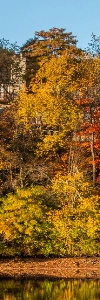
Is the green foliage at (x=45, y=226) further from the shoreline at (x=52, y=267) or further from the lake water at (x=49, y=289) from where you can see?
the lake water at (x=49, y=289)

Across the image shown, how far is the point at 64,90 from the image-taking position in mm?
44875

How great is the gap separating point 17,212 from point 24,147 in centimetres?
1061

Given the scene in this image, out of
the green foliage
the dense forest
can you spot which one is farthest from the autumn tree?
the green foliage

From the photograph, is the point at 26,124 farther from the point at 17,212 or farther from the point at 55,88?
the point at 17,212

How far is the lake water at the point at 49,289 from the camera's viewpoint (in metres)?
25.4

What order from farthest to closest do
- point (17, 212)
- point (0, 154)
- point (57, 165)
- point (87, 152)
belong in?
point (87, 152)
point (57, 165)
point (0, 154)
point (17, 212)

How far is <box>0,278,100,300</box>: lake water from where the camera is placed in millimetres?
25391

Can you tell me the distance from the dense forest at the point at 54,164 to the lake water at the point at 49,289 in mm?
5171

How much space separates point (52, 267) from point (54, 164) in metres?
10.9

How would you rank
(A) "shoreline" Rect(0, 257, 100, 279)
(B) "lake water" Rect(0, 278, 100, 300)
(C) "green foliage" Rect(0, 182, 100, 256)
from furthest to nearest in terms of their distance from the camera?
1. (C) "green foliage" Rect(0, 182, 100, 256)
2. (A) "shoreline" Rect(0, 257, 100, 279)
3. (B) "lake water" Rect(0, 278, 100, 300)

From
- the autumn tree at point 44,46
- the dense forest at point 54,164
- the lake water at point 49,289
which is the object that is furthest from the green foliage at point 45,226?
the autumn tree at point 44,46

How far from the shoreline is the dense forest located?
2.19 ft

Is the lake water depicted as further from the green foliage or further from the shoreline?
the green foliage

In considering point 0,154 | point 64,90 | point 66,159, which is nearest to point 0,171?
point 0,154
